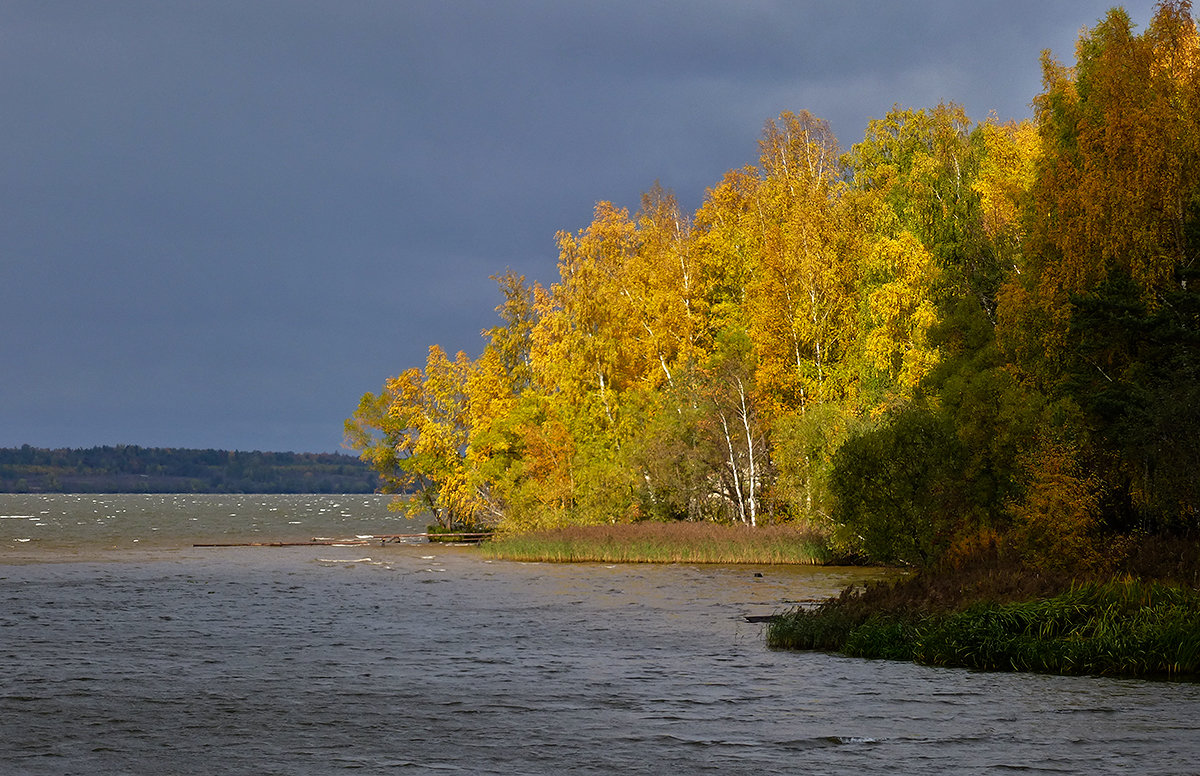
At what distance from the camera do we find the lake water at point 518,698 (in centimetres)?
A: 1708

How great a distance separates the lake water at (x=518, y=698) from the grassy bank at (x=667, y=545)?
1430cm

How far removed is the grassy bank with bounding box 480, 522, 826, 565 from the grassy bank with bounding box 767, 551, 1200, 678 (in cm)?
2814

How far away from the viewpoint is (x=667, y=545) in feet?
205

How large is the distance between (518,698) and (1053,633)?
1152 cm

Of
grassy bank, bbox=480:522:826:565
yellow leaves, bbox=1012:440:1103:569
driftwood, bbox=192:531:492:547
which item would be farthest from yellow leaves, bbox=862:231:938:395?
driftwood, bbox=192:531:492:547

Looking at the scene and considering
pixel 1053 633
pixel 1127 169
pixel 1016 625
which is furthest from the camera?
pixel 1127 169

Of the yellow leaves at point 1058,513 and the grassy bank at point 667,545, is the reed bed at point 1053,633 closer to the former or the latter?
the yellow leaves at point 1058,513

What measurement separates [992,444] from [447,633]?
64.4 ft

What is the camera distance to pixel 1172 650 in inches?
938

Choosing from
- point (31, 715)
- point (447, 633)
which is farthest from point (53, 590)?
point (31, 715)

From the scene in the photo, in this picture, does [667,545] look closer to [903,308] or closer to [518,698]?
[903,308]

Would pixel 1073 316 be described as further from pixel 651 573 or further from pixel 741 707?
pixel 651 573

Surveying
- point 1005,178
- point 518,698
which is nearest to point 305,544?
point 1005,178

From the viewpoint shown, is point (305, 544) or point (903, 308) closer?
point (903, 308)
